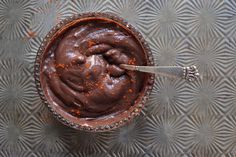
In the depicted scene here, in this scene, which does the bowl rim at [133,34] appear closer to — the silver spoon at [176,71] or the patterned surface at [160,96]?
the silver spoon at [176,71]

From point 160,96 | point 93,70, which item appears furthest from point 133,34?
point 160,96

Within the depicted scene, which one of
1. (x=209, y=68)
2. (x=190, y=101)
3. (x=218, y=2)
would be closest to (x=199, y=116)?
(x=190, y=101)

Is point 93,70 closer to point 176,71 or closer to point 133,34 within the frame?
point 133,34

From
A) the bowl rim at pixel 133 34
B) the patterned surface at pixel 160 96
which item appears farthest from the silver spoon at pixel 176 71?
the patterned surface at pixel 160 96

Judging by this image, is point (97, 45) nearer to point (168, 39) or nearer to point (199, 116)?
point (168, 39)

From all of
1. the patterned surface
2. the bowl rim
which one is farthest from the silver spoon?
the patterned surface

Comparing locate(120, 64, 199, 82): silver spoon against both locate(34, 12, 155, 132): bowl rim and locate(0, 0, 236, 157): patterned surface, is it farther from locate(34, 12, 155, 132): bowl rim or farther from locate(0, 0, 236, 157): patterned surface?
locate(0, 0, 236, 157): patterned surface
